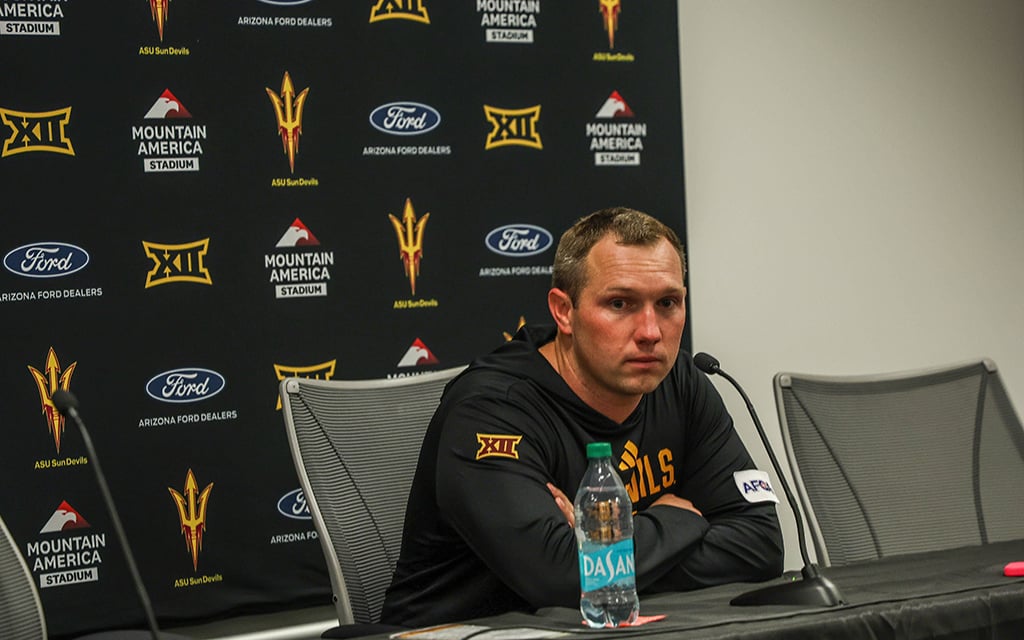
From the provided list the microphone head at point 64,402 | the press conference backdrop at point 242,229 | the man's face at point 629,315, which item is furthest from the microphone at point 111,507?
the press conference backdrop at point 242,229

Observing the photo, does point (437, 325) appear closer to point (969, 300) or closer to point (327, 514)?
point (327, 514)

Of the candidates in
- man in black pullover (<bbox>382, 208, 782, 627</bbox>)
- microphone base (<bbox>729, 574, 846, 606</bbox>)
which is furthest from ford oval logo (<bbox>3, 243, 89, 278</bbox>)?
microphone base (<bbox>729, 574, 846, 606</bbox>)

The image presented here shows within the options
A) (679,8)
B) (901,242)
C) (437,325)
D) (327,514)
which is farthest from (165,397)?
(901,242)

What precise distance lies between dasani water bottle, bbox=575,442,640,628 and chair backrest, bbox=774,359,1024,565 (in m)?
0.71

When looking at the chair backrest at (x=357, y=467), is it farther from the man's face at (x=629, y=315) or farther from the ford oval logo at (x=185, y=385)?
the ford oval logo at (x=185, y=385)

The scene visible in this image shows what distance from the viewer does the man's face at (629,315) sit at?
6.75ft

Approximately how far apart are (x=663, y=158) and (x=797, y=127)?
569mm

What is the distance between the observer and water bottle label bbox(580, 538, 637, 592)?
1.54 m

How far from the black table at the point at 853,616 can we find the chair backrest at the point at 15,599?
0.87 m

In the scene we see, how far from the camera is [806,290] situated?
379 centimetres

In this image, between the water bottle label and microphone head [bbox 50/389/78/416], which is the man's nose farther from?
microphone head [bbox 50/389/78/416]

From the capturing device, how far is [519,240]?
3.36 meters

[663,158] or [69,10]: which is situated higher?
[69,10]

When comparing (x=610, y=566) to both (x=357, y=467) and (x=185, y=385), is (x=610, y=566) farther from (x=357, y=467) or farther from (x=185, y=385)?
(x=185, y=385)
